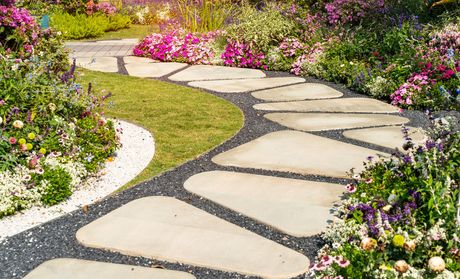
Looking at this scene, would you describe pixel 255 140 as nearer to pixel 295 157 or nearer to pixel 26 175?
pixel 295 157

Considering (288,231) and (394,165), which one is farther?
(394,165)

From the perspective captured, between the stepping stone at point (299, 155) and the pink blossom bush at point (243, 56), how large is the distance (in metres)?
3.46

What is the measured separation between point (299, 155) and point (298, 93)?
218 cm

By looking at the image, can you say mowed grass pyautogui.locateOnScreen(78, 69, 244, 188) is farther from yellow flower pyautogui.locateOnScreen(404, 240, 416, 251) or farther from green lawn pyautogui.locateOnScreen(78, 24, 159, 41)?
green lawn pyautogui.locateOnScreen(78, 24, 159, 41)

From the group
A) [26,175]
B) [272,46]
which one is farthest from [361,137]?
[272,46]

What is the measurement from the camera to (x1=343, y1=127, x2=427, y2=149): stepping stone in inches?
171

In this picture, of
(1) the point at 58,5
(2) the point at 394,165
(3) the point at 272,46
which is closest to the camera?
(2) the point at 394,165

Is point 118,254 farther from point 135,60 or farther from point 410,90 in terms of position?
point 135,60

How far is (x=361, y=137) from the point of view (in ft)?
14.8

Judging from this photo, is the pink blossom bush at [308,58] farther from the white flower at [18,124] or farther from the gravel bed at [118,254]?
the white flower at [18,124]

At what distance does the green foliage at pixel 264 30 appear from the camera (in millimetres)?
8031

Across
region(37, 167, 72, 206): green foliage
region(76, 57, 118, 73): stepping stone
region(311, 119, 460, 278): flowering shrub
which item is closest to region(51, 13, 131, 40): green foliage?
region(76, 57, 118, 73): stepping stone

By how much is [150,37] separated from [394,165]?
251 inches

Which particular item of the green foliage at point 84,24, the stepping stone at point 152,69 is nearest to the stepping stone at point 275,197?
the stepping stone at point 152,69
